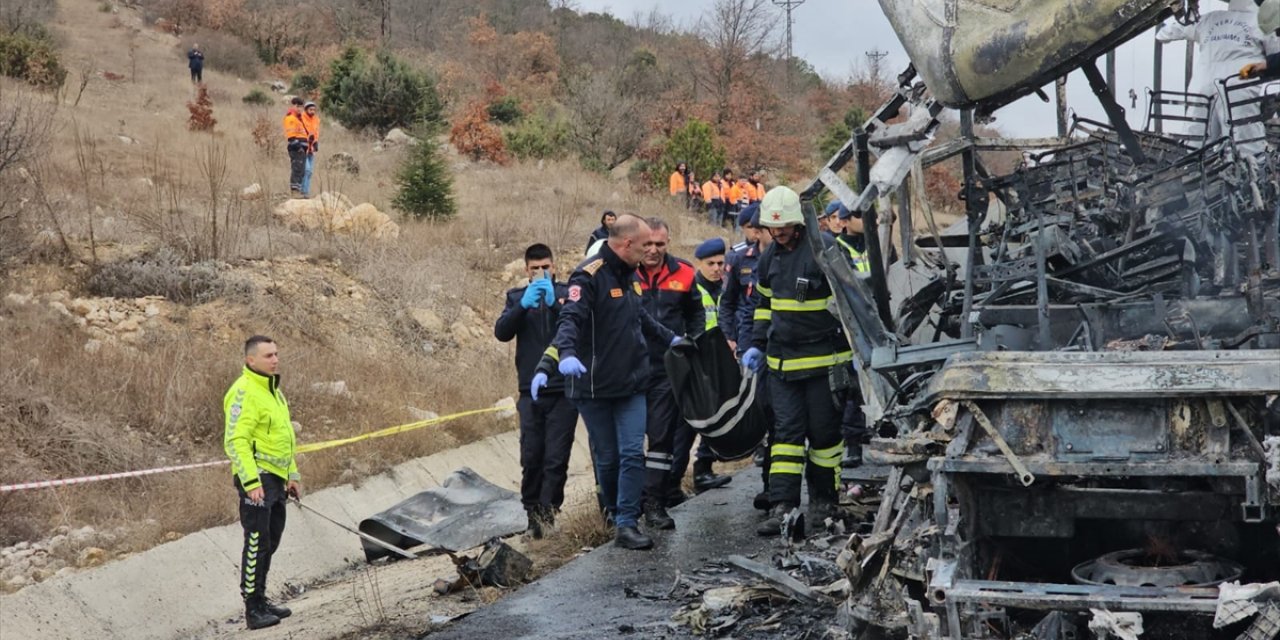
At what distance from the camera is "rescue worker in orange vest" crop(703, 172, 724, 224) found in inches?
1050

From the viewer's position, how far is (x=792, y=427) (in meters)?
7.25

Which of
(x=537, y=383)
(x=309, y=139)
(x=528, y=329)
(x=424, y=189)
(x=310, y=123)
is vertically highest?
(x=310, y=123)

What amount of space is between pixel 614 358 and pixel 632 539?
96 cm

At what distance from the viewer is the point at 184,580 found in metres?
7.58

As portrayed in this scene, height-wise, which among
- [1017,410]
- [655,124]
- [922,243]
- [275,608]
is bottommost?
[275,608]

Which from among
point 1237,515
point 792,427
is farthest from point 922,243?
point 1237,515

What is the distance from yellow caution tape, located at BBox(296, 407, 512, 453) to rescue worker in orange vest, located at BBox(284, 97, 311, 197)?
836cm

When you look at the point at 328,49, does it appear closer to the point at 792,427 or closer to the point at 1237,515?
the point at 792,427

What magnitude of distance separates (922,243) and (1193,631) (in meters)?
3.57

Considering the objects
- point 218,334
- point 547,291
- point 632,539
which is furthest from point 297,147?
point 632,539

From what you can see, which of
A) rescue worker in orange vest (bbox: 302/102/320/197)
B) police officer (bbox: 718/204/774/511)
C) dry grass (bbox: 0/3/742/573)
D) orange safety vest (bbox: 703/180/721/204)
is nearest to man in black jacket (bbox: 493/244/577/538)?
dry grass (bbox: 0/3/742/573)

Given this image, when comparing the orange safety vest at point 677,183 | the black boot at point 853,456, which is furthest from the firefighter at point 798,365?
the orange safety vest at point 677,183

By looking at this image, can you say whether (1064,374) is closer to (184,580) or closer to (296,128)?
(184,580)

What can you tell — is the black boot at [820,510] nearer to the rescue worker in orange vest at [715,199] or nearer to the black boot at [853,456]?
the black boot at [853,456]
